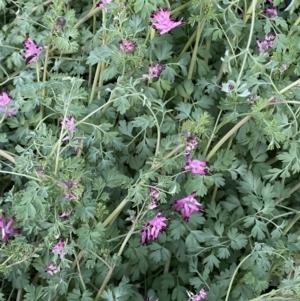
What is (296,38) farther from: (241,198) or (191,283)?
(191,283)

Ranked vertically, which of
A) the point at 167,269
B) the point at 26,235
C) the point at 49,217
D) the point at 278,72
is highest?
the point at 278,72

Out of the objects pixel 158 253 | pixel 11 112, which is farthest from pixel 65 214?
pixel 11 112

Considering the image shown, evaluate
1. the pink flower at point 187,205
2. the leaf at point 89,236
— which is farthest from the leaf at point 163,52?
the leaf at point 89,236

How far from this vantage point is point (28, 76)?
139 centimetres

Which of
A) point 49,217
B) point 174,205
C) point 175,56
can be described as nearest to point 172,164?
point 174,205

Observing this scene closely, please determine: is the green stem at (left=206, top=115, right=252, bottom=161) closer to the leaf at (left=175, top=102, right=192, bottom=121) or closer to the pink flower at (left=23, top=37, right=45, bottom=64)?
the leaf at (left=175, top=102, right=192, bottom=121)

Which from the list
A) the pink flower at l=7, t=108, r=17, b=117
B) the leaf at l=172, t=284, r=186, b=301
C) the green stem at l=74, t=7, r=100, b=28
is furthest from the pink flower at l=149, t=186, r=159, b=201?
the green stem at l=74, t=7, r=100, b=28

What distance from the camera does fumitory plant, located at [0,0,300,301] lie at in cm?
107

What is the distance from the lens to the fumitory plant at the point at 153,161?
107 cm

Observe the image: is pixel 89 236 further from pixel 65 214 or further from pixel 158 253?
pixel 158 253

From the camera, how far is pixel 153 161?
1.07 metres

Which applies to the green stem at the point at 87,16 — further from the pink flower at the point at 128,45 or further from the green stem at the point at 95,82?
the pink flower at the point at 128,45

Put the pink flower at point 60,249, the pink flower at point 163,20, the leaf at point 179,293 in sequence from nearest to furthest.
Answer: the pink flower at point 60,249 → the pink flower at point 163,20 → the leaf at point 179,293

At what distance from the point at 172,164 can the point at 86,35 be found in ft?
1.94
